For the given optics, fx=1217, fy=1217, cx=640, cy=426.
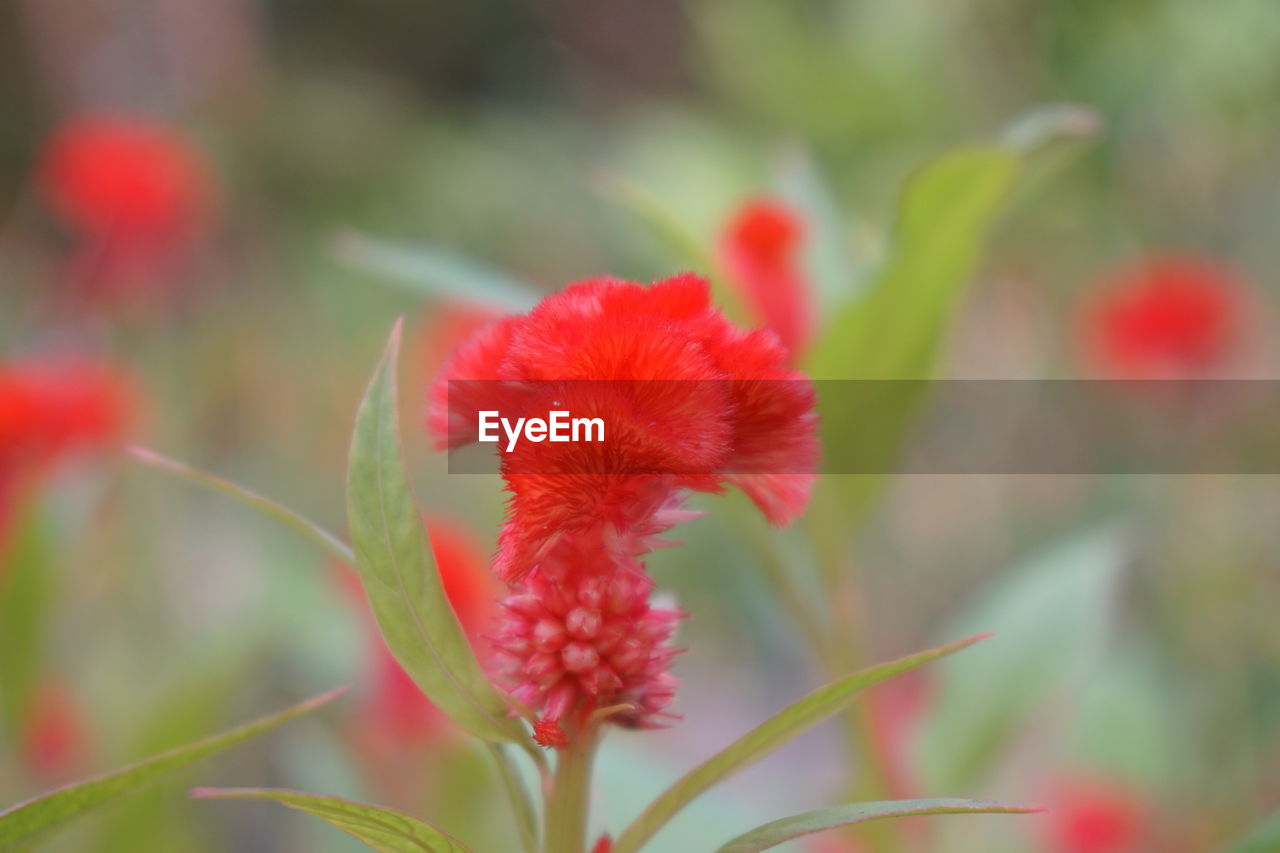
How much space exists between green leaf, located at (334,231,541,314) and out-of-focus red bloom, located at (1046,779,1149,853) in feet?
2.01

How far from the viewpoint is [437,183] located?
11.9 feet

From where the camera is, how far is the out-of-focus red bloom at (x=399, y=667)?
765mm

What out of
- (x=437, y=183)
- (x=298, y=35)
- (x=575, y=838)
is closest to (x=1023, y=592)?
(x=575, y=838)

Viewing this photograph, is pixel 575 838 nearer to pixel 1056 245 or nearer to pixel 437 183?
pixel 1056 245

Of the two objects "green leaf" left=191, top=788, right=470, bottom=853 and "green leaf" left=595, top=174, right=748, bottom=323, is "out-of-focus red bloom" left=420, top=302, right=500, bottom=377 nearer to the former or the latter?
"green leaf" left=595, top=174, right=748, bottom=323

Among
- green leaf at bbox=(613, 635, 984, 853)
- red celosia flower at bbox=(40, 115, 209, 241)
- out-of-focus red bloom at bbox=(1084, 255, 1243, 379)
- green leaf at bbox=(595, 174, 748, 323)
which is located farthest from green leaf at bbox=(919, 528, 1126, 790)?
red celosia flower at bbox=(40, 115, 209, 241)

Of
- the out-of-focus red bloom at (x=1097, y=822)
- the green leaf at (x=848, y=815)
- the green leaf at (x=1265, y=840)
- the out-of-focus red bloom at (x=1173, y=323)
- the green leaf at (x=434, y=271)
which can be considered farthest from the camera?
the out-of-focus red bloom at (x=1173, y=323)

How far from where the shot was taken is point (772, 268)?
0.70 metres

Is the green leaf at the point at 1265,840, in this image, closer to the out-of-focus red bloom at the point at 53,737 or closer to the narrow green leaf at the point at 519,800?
the narrow green leaf at the point at 519,800

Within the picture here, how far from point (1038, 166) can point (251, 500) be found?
1.54 ft

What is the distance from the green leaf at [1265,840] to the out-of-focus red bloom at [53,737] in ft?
2.44

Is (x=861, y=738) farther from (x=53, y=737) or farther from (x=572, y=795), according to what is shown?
(x=53, y=737)

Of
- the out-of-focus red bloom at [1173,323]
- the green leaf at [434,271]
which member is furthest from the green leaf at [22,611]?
the out-of-focus red bloom at [1173,323]

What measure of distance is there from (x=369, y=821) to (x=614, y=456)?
141 mm
